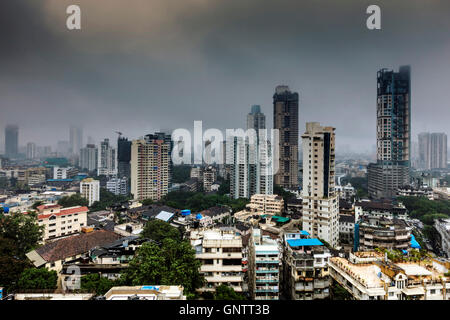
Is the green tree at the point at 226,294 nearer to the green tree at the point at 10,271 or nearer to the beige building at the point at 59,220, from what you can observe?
the green tree at the point at 10,271

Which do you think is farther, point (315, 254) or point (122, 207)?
point (122, 207)

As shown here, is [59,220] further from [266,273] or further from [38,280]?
[266,273]

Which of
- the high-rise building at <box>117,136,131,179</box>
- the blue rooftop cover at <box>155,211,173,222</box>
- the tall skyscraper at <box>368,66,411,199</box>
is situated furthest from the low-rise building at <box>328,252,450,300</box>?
the high-rise building at <box>117,136,131,179</box>

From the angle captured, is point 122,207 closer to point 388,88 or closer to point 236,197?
point 236,197

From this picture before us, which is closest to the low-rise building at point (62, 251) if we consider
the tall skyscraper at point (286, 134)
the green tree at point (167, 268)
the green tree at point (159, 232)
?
the green tree at point (159, 232)

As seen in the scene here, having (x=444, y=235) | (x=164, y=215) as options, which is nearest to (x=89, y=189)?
(x=164, y=215)

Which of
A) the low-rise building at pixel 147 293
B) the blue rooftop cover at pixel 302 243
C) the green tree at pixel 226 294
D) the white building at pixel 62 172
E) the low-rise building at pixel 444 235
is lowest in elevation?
the low-rise building at pixel 444 235
